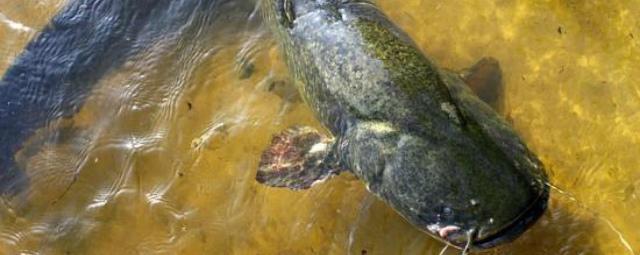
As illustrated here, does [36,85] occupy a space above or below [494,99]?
below

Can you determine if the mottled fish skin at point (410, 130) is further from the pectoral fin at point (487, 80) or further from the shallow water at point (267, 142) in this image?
the shallow water at point (267, 142)

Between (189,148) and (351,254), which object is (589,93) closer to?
(351,254)

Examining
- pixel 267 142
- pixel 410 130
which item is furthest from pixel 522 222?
pixel 267 142

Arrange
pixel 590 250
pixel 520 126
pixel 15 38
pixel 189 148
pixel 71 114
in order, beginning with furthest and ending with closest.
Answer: pixel 15 38
pixel 71 114
pixel 189 148
pixel 520 126
pixel 590 250

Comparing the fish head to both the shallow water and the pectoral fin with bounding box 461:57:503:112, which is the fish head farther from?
the pectoral fin with bounding box 461:57:503:112

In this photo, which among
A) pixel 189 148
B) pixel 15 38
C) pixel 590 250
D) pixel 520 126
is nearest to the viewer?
pixel 590 250

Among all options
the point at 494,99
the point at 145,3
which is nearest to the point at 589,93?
the point at 494,99

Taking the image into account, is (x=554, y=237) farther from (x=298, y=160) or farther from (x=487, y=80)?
(x=298, y=160)
